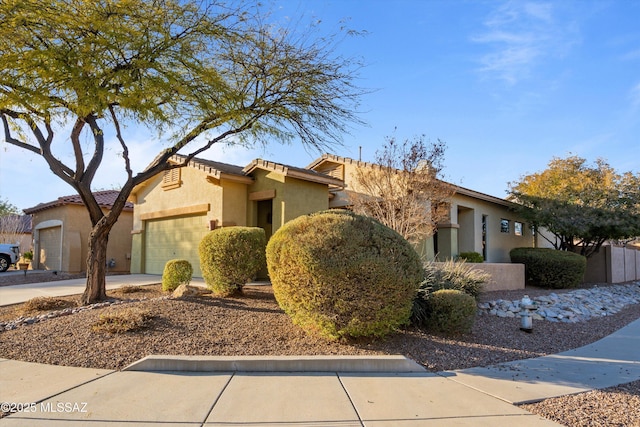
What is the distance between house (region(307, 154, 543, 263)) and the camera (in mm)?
Result: 16125

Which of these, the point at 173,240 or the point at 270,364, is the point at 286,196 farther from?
the point at 270,364

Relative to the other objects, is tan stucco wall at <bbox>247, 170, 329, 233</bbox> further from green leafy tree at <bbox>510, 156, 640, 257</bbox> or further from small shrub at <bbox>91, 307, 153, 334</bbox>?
green leafy tree at <bbox>510, 156, 640, 257</bbox>

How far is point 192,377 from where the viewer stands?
5.36 metres

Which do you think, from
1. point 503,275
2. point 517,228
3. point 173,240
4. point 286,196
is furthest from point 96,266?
point 517,228

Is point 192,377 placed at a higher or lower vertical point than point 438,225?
lower

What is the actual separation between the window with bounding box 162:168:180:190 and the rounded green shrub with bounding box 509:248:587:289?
14396 mm

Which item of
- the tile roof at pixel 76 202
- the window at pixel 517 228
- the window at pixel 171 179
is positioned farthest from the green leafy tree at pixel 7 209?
the window at pixel 517 228

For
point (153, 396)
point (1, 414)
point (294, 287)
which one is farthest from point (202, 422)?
point (294, 287)

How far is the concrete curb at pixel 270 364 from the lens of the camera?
5.59 m

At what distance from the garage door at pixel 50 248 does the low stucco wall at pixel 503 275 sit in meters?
19.3

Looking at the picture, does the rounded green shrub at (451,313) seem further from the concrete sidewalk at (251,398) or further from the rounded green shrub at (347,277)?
the concrete sidewalk at (251,398)

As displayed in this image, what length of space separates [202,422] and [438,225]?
13.3 metres

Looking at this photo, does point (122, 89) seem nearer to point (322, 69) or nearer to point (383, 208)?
point (322, 69)

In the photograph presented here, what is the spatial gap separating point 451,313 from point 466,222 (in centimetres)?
1086
